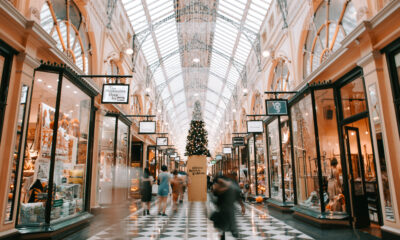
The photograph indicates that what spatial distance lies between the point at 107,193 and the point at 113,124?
8.94 ft

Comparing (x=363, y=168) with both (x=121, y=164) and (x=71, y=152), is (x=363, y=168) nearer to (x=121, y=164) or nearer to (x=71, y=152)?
(x=71, y=152)

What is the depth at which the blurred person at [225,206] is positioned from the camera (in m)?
4.21

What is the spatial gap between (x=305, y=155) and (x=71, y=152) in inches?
262

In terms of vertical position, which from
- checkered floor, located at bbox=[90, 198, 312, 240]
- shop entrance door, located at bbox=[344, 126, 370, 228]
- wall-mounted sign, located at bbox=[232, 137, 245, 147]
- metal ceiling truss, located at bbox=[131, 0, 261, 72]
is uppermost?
metal ceiling truss, located at bbox=[131, 0, 261, 72]

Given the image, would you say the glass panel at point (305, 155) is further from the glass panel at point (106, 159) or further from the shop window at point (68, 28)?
the shop window at point (68, 28)

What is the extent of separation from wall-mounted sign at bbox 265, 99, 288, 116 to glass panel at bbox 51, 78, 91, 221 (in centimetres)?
561

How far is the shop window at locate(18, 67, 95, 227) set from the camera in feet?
18.3

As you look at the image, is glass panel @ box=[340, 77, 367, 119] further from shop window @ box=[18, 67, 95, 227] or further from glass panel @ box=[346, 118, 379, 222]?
shop window @ box=[18, 67, 95, 227]

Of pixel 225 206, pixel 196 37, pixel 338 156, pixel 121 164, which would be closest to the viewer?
pixel 225 206

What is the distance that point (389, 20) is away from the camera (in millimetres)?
4844

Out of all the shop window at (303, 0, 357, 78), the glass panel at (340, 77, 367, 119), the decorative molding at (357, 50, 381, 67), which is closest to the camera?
the decorative molding at (357, 50, 381, 67)

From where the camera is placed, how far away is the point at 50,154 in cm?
584

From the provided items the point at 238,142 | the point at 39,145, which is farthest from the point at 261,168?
the point at 39,145

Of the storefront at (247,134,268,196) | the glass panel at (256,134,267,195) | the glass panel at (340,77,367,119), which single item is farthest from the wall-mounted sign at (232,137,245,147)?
the glass panel at (340,77,367,119)
